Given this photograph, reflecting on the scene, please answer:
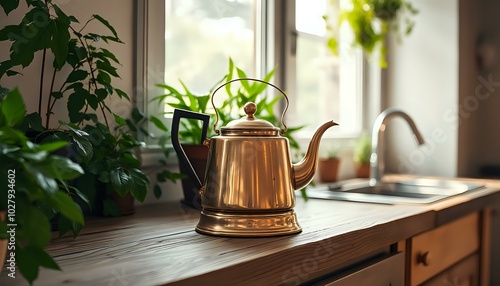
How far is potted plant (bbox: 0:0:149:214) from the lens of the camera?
99 centimetres

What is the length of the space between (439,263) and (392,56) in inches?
55.8

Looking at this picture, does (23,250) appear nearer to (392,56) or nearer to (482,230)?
(482,230)

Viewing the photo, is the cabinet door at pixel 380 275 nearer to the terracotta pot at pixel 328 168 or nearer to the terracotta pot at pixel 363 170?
the terracotta pot at pixel 328 168

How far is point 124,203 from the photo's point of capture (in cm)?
133

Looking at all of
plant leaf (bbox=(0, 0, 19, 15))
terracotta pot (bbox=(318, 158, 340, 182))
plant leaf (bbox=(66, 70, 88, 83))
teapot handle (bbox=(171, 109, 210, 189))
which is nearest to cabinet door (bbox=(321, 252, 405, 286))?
teapot handle (bbox=(171, 109, 210, 189))

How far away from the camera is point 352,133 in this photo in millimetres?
2695

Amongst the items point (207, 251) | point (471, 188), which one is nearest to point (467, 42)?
point (471, 188)

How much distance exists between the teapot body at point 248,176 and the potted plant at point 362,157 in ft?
4.77

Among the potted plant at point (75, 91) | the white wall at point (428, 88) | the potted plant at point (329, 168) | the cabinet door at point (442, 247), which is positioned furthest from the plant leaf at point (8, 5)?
the white wall at point (428, 88)

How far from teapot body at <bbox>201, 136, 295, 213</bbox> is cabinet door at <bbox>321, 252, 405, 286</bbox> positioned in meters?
0.19

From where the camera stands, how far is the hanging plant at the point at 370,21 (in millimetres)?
2502

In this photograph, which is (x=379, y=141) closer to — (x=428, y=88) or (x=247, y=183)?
(x=428, y=88)

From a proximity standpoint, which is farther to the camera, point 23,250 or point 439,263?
point 439,263

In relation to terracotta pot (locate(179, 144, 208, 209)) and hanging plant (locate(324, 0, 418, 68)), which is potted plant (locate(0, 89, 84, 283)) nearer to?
terracotta pot (locate(179, 144, 208, 209))
